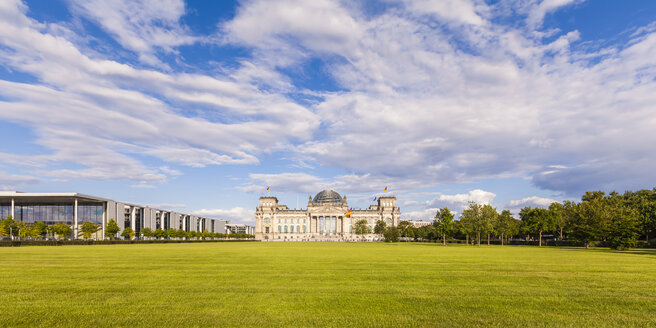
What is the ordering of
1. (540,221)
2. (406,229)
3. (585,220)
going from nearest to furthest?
(585,220) < (540,221) < (406,229)

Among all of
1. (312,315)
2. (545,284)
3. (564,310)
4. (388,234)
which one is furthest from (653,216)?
(312,315)

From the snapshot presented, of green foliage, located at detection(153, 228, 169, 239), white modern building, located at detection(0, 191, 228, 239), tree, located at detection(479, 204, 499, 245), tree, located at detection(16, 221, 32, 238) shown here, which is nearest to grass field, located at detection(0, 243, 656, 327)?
tree, located at detection(479, 204, 499, 245)

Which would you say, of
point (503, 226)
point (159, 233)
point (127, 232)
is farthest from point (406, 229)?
point (127, 232)

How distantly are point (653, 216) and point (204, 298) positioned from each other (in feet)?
305

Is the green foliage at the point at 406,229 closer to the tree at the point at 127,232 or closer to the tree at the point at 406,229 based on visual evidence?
the tree at the point at 406,229

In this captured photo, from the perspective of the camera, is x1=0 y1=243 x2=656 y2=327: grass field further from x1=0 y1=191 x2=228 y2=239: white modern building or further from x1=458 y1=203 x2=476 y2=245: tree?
x1=0 y1=191 x2=228 y2=239: white modern building

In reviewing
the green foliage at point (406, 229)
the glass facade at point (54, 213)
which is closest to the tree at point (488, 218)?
the green foliage at point (406, 229)

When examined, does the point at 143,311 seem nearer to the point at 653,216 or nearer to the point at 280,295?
the point at 280,295

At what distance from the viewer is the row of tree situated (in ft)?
201

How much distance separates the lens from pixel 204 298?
524 inches

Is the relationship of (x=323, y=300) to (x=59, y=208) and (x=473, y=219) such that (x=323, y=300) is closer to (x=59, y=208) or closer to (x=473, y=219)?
(x=473, y=219)

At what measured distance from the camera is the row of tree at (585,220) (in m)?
61.3

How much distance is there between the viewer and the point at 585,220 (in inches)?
2862

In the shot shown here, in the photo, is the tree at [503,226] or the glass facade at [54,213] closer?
the tree at [503,226]
